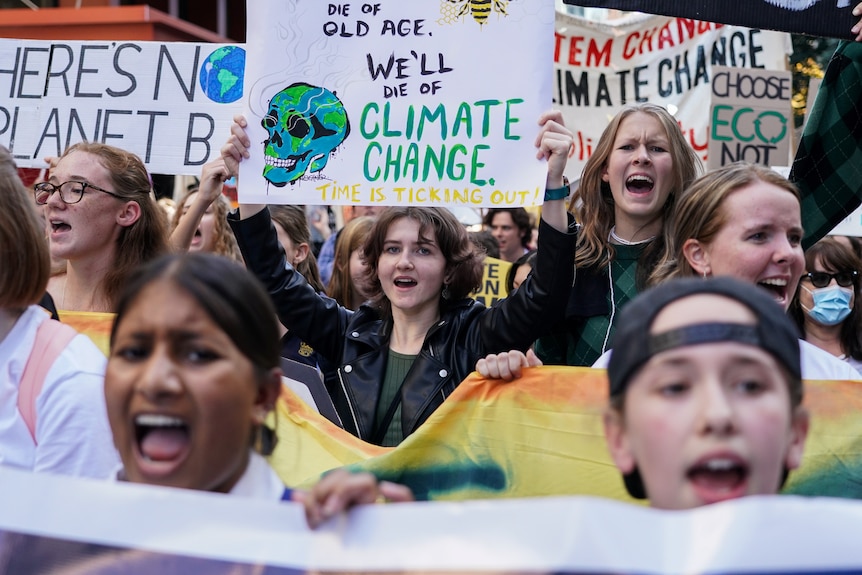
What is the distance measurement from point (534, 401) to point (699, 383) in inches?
54.5

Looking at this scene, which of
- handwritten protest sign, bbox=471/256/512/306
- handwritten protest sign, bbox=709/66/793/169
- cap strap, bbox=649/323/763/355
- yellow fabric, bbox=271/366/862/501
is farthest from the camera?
handwritten protest sign, bbox=471/256/512/306

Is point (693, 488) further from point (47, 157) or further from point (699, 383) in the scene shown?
point (47, 157)

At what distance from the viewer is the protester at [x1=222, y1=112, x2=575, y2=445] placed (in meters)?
3.44

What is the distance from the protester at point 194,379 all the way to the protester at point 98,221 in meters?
1.85

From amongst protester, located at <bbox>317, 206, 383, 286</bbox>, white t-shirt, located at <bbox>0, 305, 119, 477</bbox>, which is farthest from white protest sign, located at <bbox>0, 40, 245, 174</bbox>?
protester, located at <bbox>317, 206, 383, 286</bbox>

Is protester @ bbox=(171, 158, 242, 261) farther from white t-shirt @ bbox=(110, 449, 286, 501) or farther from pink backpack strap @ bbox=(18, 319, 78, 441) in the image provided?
white t-shirt @ bbox=(110, 449, 286, 501)

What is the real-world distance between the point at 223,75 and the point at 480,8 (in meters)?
1.32

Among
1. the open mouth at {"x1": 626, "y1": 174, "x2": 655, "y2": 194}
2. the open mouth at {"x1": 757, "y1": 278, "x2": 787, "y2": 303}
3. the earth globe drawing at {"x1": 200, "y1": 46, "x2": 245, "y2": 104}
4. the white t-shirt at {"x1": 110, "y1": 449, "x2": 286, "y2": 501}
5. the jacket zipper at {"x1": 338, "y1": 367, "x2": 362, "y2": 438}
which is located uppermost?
the earth globe drawing at {"x1": 200, "y1": 46, "x2": 245, "y2": 104}

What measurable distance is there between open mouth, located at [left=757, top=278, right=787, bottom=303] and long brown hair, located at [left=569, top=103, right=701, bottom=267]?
0.75m

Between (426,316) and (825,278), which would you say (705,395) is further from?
(825,278)

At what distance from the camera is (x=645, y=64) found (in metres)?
6.91

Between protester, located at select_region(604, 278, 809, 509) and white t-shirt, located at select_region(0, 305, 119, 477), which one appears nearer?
protester, located at select_region(604, 278, 809, 509)

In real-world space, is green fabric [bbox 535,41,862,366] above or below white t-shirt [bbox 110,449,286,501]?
above

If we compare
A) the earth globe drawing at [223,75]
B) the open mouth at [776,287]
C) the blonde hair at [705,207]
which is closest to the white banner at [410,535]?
the open mouth at [776,287]
